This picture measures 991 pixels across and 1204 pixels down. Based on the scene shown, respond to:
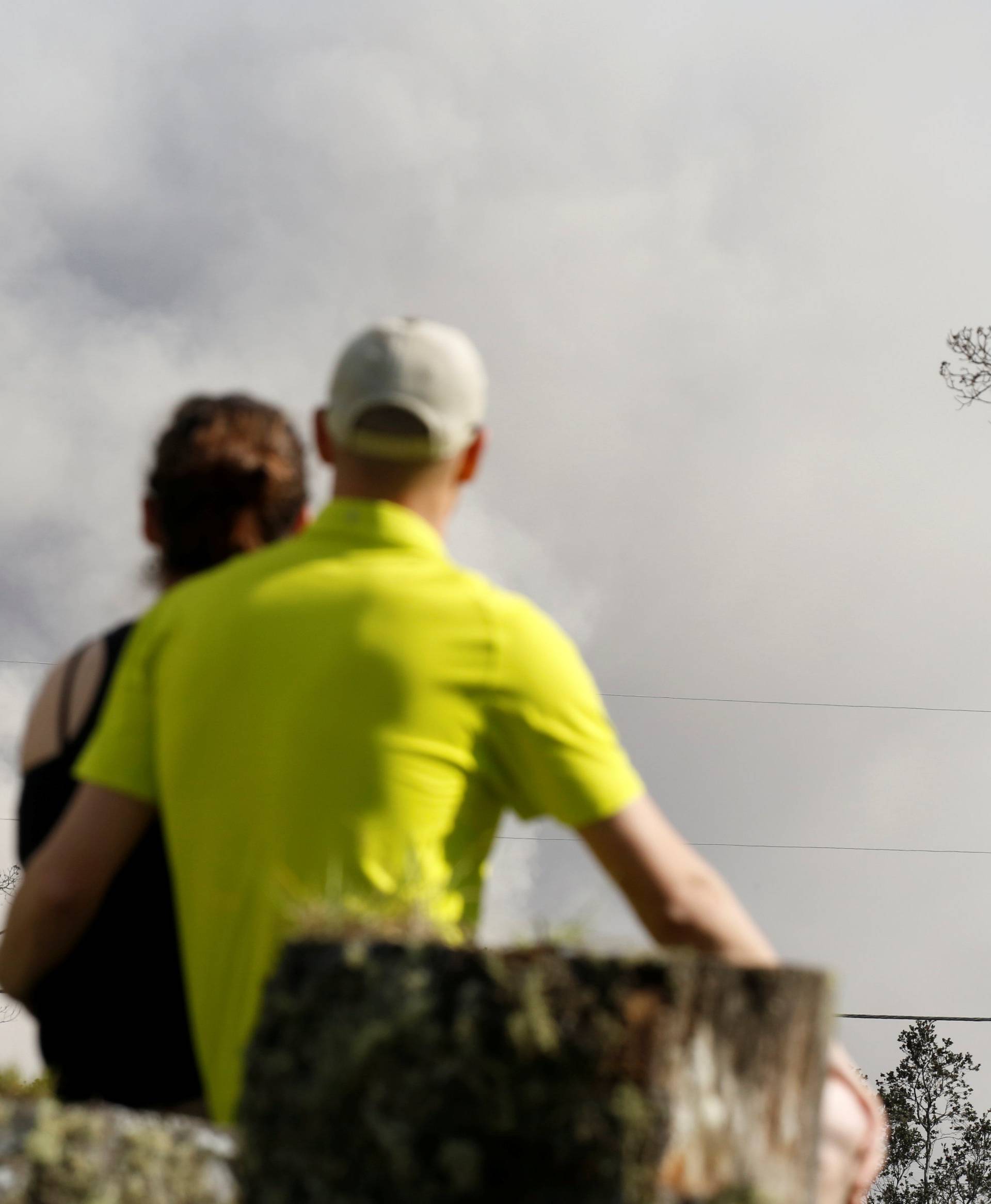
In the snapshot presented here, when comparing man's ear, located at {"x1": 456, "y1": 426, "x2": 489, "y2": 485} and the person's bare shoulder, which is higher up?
man's ear, located at {"x1": 456, "y1": 426, "x2": 489, "y2": 485}

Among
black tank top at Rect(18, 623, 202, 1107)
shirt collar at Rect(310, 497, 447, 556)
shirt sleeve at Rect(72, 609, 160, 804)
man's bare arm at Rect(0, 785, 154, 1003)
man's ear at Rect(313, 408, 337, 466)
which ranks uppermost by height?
man's ear at Rect(313, 408, 337, 466)

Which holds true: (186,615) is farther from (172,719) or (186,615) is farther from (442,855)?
(442,855)

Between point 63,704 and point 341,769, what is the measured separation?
35.4 inches

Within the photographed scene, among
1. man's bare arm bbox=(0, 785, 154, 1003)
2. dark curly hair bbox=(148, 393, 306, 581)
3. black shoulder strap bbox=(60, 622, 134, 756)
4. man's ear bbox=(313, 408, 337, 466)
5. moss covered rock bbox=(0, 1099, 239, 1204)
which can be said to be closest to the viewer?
moss covered rock bbox=(0, 1099, 239, 1204)

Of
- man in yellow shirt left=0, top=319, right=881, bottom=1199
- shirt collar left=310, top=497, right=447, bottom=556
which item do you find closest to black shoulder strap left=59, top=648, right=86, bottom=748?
man in yellow shirt left=0, top=319, right=881, bottom=1199

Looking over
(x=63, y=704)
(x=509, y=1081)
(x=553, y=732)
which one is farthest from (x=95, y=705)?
(x=509, y=1081)

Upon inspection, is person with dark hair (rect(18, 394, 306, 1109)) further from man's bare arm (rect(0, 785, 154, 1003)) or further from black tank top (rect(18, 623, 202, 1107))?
man's bare arm (rect(0, 785, 154, 1003))

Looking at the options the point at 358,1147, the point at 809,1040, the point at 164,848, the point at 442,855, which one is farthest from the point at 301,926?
the point at 164,848

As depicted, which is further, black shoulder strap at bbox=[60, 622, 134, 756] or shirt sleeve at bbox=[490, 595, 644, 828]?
black shoulder strap at bbox=[60, 622, 134, 756]

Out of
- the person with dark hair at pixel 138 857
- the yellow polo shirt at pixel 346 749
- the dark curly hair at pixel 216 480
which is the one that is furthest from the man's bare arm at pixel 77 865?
the dark curly hair at pixel 216 480

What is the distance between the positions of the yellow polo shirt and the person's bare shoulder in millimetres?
545

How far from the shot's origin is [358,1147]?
171cm

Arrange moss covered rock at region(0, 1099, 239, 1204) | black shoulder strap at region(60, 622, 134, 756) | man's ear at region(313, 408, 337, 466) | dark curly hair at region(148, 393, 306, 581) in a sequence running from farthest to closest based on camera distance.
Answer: dark curly hair at region(148, 393, 306, 581) < black shoulder strap at region(60, 622, 134, 756) < man's ear at region(313, 408, 337, 466) < moss covered rock at region(0, 1099, 239, 1204)

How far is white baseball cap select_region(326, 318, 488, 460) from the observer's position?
2467 mm
